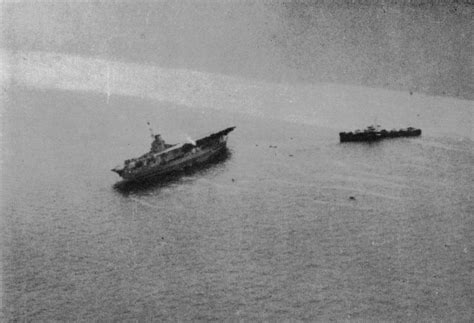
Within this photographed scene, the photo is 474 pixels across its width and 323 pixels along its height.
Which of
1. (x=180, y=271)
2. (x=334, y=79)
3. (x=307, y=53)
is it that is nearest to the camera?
(x=180, y=271)

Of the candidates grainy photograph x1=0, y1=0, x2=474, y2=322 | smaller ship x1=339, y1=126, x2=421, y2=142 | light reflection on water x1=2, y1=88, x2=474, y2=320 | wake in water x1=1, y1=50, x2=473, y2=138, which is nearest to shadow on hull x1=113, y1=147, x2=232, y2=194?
grainy photograph x1=0, y1=0, x2=474, y2=322

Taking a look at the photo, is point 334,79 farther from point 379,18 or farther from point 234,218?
point 234,218

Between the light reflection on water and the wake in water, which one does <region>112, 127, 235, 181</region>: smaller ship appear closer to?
the light reflection on water

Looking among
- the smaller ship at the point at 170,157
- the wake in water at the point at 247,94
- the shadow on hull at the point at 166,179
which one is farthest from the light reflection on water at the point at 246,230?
the wake in water at the point at 247,94

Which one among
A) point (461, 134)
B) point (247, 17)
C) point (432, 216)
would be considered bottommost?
point (432, 216)

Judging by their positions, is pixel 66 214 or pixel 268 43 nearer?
pixel 66 214

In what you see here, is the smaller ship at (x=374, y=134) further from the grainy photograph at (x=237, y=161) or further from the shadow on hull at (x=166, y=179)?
the shadow on hull at (x=166, y=179)

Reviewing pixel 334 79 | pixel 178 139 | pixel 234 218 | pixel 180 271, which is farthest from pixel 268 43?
pixel 180 271

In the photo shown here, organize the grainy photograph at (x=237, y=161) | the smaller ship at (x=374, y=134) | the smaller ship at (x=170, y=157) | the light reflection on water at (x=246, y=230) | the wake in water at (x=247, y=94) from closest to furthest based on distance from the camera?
the light reflection on water at (x=246, y=230) < the grainy photograph at (x=237, y=161) < the smaller ship at (x=170, y=157) < the smaller ship at (x=374, y=134) < the wake in water at (x=247, y=94)
